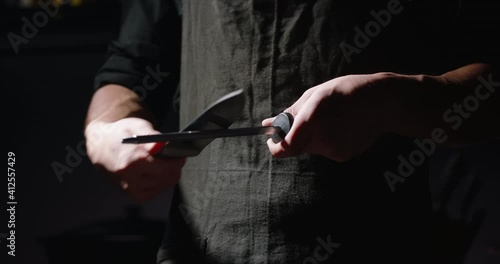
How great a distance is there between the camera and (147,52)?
0.76 metres

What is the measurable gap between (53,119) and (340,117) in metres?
1.00

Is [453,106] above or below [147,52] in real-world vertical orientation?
below

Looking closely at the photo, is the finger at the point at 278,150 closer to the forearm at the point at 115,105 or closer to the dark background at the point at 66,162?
the forearm at the point at 115,105

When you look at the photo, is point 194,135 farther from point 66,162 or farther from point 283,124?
point 66,162

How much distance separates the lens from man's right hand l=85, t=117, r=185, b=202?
1.92 ft

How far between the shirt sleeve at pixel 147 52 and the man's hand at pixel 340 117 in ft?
Result: 0.94

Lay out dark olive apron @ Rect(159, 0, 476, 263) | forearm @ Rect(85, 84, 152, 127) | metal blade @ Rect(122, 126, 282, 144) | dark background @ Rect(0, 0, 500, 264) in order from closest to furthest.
Answer: 1. metal blade @ Rect(122, 126, 282, 144)
2. dark olive apron @ Rect(159, 0, 476, 263)
3. forearm @ Rect(85, 84, 152, 127)
4. dark background @ Rect(0, 0, 500, 264)

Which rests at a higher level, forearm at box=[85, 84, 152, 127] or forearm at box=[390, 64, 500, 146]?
forearm at box=[85, 84, 152, 127]

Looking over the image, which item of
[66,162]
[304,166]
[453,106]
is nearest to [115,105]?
[304,166]

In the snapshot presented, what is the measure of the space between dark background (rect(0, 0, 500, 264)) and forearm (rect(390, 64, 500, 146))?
2.00 feet

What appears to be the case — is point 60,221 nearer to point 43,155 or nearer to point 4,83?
point 43,155

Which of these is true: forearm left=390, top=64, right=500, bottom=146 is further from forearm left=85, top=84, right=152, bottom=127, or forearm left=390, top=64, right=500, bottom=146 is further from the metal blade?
forearm left=85, top=84, right=152, bottom=127

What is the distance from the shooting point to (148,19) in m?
0.77

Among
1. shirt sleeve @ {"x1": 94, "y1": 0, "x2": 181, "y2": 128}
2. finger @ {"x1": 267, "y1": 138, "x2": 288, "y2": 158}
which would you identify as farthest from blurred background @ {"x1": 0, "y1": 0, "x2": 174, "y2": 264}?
finger @ {"x1": 267, "y1": 138, "x2": 288, "y2": 158}
